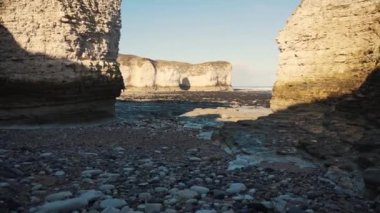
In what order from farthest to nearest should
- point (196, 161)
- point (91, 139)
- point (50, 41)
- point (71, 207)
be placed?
1. point (50, 41)
2. point (91, 139)
3. point (196, 161)
4. point (71, 207)

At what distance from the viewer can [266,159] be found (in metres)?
9.18

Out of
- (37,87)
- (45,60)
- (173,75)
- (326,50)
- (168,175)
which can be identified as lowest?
(168,175)

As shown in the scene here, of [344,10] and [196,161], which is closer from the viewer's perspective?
[196,161]

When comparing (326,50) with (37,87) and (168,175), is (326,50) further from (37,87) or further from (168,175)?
(168,175)

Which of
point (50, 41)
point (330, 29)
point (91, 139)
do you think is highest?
point (330, 29)

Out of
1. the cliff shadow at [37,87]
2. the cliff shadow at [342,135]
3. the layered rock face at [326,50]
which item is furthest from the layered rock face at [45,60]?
the layered rock face at [326,50]

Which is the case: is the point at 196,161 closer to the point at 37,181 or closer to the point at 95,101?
the point at 37,181

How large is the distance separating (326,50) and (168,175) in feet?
38.4

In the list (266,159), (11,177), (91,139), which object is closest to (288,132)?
(266,159)

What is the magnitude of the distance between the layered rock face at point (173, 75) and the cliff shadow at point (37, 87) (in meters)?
75.1

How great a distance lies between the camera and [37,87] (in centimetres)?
1386

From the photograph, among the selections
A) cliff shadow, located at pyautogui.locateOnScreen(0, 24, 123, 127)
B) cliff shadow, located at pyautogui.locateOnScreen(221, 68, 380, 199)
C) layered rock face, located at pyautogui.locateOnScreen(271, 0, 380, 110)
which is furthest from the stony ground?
layered rock face, located at pyautogui.locateOnScreen(271, 0, 380, 110)

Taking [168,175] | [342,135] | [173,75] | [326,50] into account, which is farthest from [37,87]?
[173,75]

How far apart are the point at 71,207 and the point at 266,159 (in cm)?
515
